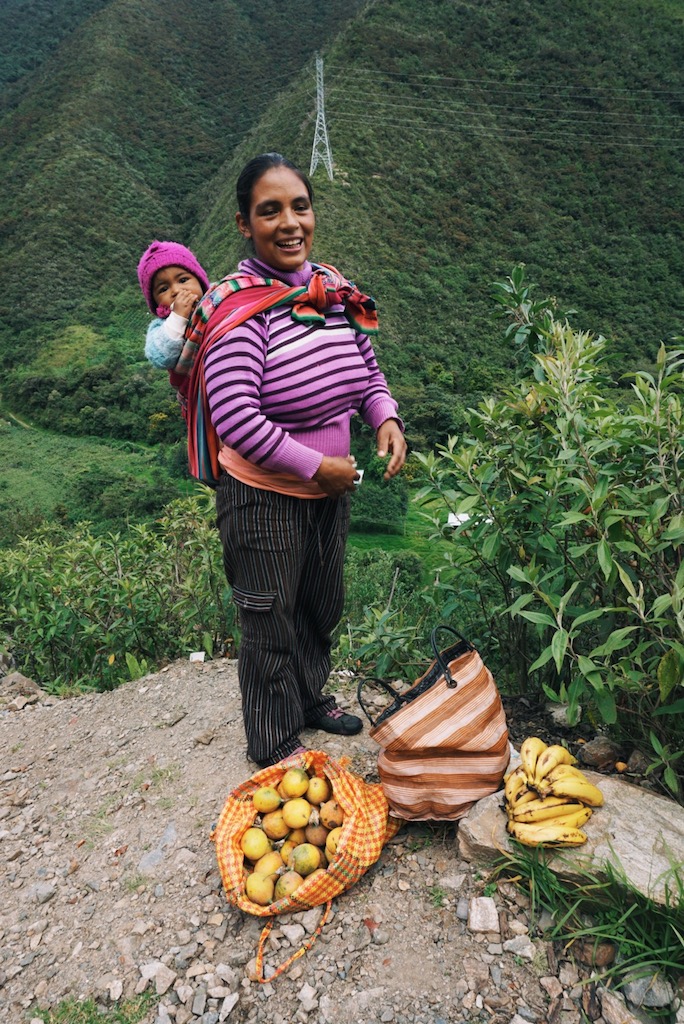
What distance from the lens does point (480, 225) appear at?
2939 cm

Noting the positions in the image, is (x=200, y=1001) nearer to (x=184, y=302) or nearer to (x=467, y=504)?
(x=467, y=504)

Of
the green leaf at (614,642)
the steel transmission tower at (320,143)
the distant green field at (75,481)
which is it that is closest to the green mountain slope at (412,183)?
the steel transmission tower at (320,143)

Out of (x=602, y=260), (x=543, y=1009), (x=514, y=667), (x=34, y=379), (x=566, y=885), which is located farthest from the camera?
(x=602, y=260)

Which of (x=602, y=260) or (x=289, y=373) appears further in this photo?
(x=602, y=260)

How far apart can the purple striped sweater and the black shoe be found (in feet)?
2.99

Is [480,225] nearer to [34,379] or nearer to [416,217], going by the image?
[416,217]

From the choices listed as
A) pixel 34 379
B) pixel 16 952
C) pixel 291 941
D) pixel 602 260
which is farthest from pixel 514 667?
pixel 602 260

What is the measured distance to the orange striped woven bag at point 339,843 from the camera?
1.58 meters

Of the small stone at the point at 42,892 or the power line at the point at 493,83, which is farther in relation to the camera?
the power line at the point at 493,83

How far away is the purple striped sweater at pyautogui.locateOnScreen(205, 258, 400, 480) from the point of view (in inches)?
63.1

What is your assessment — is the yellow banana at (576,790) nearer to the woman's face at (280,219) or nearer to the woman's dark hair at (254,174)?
the woman's face at (280,219)

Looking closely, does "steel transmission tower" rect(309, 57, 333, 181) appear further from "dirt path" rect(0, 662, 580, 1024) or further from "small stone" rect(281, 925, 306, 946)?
"small stone" rect(281, 925, 306, 946)

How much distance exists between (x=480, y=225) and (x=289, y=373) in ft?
101

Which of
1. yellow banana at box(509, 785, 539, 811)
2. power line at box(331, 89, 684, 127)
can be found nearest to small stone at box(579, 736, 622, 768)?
yellow banana at box(509, 785, 539, 811)
